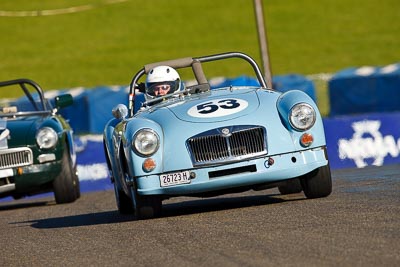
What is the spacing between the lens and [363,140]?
1573cm

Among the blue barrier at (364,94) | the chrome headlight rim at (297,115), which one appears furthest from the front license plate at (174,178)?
the blue barrier at (364,94)

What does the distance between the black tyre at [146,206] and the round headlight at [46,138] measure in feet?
12.9

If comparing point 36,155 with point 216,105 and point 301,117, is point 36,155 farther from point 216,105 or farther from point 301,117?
point 301,117

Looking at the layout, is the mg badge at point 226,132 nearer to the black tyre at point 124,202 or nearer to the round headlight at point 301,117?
the round headlight at point 301,117

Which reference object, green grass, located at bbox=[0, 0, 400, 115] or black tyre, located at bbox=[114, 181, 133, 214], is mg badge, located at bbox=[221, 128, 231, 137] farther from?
green grass, located at bbox=[0, 0, 400, 115]

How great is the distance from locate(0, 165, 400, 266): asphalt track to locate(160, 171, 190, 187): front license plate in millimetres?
283

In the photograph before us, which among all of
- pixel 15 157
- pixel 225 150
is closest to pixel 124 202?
pixel 225 150

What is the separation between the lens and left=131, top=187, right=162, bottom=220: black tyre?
9031 mm

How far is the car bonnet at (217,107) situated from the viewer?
891 centimetres

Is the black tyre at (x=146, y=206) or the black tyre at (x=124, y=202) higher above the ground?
the black tyre at (x=146, y=206)

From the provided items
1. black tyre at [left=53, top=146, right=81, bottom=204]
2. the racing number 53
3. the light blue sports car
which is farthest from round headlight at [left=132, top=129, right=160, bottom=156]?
black tyre at [left=53, top=146, right=81, bottom=204]

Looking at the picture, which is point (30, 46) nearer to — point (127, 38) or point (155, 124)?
point (127, 38)

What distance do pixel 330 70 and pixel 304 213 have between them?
30.0m

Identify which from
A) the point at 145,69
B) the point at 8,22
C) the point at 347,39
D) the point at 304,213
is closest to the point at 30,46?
the point at 8,22
